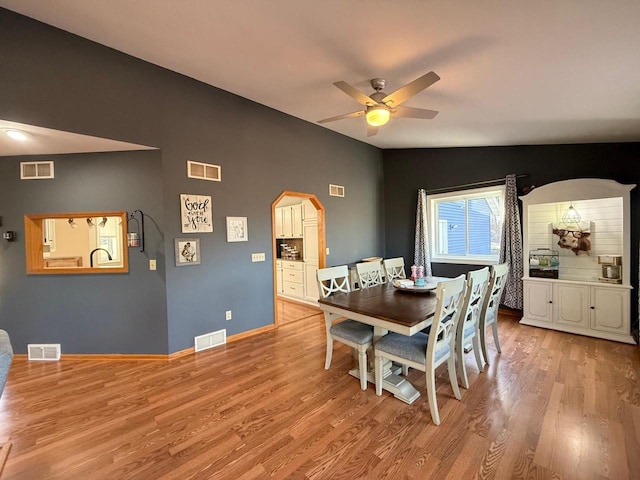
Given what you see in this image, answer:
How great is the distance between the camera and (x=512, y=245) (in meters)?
4.38

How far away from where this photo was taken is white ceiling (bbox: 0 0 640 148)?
1.90 m

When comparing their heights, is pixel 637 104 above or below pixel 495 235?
above

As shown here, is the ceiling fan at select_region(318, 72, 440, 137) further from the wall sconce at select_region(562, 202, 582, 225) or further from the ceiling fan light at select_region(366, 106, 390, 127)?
the wall sconce at select_region(562, 202, 582, 225)

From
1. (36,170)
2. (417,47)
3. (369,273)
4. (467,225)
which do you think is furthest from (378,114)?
(36,170)

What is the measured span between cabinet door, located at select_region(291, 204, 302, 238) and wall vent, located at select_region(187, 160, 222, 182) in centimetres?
212

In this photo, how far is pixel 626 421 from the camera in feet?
6.67

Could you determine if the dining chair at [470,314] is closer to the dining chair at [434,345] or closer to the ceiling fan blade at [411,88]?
the dining chair at [434,345]

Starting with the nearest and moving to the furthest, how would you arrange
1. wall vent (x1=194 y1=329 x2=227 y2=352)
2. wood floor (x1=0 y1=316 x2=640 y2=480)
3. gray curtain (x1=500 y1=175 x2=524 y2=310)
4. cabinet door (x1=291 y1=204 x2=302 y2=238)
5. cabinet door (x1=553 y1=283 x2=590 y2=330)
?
wood floor (x1=0 y1=316 x2=640 y2=480) < wall vent (x1=194 y1=329 x2=227 y2=352) < cabinet door (x1=553 y1=283 x2=590 y2=330) < gray curtain (x1=500 y1=175 x2=524 y2=310) < cabinet door (x1=291 y1=204 x2=302 y2=238)

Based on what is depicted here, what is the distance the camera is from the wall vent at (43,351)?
10.5ft

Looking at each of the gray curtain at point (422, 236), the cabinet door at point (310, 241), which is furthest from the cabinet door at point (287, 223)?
the gray curtain at point (422, 236)

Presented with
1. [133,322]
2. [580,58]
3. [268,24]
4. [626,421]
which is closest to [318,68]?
[268,24]

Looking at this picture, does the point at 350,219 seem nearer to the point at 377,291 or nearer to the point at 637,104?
the point at 377,291

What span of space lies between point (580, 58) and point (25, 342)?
19.5ft

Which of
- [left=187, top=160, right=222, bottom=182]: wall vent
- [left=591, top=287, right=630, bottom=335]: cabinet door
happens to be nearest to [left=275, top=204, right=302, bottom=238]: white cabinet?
[left=187, top=160, right=222, bottom=182]: wall vent
